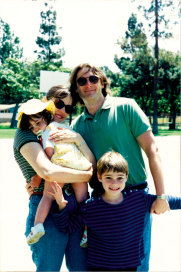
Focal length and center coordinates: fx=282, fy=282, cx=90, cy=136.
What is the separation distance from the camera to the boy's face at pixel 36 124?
7.16 ft

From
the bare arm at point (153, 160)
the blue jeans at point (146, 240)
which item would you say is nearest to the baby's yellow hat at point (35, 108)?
the bare arm at point (153, 160)

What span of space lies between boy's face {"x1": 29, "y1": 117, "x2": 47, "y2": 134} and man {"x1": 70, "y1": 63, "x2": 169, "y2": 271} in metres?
0.39

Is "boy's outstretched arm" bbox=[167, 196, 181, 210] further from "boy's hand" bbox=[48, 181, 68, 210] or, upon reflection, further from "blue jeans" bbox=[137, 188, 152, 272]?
"boy's hand" bbox=[48, 181, 68, 210]

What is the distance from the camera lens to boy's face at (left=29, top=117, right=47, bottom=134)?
2.18 meters

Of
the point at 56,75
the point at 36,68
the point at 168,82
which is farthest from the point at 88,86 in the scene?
the point at 36,68

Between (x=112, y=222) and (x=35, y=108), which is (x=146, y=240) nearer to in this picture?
(x=112, y=222)

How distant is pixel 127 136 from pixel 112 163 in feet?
1.00

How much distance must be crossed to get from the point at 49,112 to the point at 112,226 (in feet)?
3.35

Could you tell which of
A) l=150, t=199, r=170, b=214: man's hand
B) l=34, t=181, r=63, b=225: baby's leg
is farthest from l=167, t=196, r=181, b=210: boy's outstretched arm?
l=34, t=181, r=63, b=225: baby's leg

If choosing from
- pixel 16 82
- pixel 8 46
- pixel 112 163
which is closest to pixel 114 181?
pixel 112 163

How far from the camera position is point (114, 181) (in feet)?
6.99

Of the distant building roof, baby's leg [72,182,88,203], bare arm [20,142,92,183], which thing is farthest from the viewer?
the distant building roof

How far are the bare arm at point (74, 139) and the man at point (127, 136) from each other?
0.07m

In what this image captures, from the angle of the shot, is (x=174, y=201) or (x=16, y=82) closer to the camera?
(x=174, y=201)
